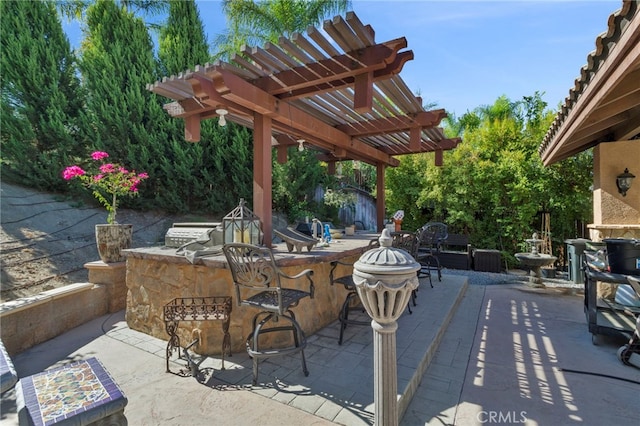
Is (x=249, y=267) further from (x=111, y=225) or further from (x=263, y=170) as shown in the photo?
(x=111, y=225)

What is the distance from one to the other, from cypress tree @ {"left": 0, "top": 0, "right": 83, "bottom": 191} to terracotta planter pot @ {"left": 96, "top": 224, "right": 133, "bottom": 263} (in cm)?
463

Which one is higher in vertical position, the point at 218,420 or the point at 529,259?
the point at 529,259

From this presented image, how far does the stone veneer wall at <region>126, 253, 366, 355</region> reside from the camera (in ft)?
8.79

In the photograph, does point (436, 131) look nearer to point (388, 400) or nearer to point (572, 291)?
point (572, 291)

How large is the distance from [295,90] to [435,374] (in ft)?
9.61

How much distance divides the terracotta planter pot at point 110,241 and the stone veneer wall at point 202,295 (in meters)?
0.99

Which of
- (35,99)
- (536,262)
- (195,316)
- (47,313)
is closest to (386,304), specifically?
(195,316)

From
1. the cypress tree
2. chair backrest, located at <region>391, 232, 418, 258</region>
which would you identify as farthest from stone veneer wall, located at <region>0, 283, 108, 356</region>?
the cypress tree

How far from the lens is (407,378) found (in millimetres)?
2107

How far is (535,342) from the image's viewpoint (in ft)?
10.1

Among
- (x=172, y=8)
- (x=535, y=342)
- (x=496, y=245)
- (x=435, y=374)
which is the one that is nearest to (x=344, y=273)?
(x=435, y=374)

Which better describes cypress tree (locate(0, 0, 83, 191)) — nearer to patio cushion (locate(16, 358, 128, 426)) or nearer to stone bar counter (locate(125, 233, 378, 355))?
stone bar counter (locate(125, 233, 378, 355))

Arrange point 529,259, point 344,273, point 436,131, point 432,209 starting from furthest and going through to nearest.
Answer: point 432,209 → point 529,259 → point 436,131 → point 344,273

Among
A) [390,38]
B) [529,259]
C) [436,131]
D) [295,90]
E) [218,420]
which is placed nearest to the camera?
[218,420]
